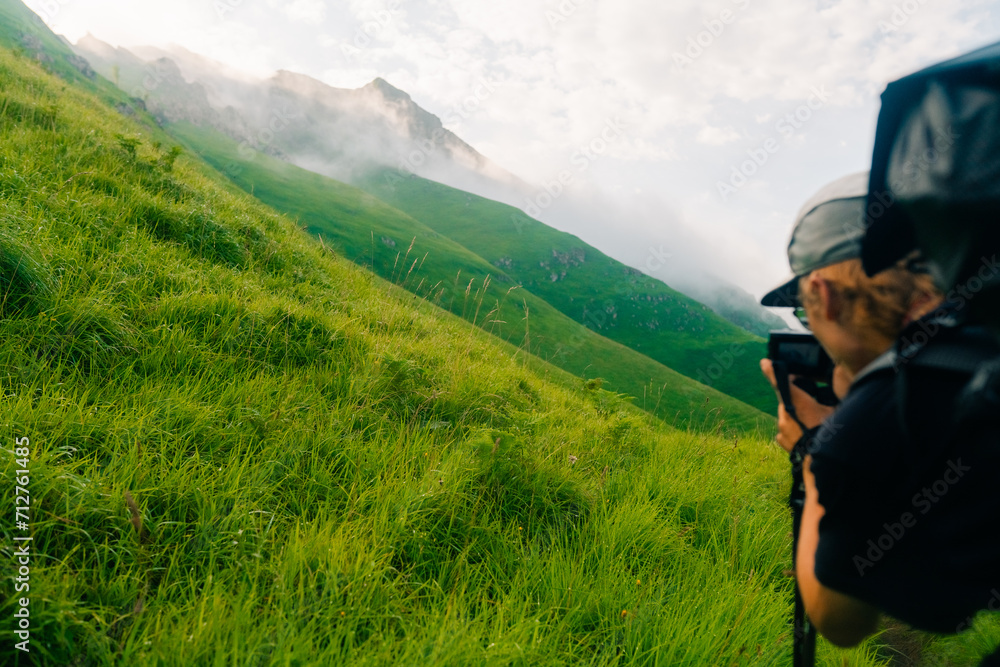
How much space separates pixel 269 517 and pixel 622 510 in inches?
97.9

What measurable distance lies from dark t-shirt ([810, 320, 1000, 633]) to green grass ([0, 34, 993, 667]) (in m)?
1.62

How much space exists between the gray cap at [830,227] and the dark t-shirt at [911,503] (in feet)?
1.34

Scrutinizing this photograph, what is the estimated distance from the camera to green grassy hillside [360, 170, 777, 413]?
139 meters

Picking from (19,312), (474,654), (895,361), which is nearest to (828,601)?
(895,361)

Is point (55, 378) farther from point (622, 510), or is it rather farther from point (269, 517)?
point (622, 510)

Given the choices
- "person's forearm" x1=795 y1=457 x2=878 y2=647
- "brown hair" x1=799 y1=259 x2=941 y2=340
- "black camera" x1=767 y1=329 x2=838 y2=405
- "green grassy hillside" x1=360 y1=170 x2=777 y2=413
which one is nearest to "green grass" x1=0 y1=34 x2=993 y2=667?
"person's forearm" x1=795 y1=457 x2=878 y2=647

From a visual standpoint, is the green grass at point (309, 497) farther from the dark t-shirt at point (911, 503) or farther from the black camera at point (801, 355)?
the black camera at point (801, 355)

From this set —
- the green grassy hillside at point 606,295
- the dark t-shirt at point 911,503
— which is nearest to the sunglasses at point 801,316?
the dark t-shirt at point 911,503

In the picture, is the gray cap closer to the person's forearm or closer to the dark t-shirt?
the dark t-shirt

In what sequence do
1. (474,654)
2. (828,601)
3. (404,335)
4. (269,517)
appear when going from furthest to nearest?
(404,335) → (269,517) → (474,654) → (828,601)

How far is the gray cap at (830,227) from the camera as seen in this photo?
54.4 inches

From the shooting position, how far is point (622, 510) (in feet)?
12.0

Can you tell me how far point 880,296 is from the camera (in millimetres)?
1319

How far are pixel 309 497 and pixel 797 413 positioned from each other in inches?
112
